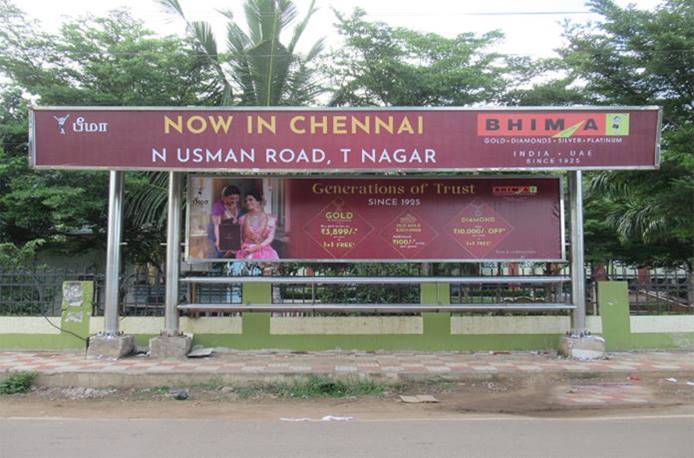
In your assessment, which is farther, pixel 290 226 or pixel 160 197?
pixel 160 197

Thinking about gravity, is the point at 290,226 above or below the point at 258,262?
above

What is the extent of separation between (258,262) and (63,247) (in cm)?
1102

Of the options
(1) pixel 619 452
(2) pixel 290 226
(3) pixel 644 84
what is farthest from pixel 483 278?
(3) pixel 644 84

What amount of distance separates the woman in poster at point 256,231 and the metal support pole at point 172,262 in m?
1.00

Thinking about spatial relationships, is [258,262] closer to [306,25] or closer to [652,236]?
[306,25]

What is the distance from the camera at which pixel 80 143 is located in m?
8.68

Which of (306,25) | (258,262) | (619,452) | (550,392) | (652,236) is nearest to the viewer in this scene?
(619,452)

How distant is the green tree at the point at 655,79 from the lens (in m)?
11.1

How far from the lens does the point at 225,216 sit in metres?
9.56

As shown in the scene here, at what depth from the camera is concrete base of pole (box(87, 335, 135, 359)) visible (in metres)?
8.97

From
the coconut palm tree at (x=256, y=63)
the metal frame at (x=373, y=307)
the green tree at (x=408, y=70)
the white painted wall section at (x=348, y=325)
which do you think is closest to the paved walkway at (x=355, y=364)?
the white painted wall section at (x=348, y=325)

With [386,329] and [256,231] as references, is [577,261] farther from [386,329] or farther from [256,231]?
[256,231]

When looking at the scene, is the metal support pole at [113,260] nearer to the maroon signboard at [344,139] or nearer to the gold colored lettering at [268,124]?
the maroon signboard at [344,139]

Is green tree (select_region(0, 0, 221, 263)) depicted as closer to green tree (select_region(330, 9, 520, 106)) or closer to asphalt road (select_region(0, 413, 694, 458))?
green tree (select_region(330, 9, 520, 106))
